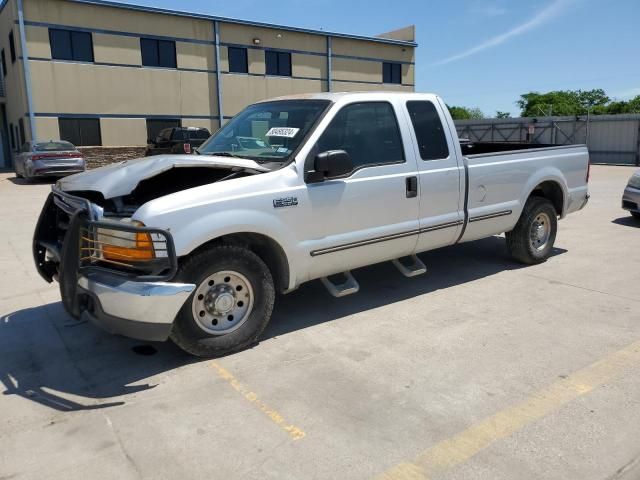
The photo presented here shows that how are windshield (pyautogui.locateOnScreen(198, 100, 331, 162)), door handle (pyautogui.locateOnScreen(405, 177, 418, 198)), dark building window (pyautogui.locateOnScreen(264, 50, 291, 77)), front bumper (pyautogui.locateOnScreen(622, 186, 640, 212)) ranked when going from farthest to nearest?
dark building window (pyautogui.locateOnScreen(264, 50, 291, 77)) < front bumper (pyautogui.locateOnScreen(622, 186, 640, 212)) < door handle (pyautogui.locateOnScreen(405, 177, 418, 198)) < windshield (pyautogui.locateOnScreen(198, 100, 331, 162))

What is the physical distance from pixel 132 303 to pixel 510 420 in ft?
8.26

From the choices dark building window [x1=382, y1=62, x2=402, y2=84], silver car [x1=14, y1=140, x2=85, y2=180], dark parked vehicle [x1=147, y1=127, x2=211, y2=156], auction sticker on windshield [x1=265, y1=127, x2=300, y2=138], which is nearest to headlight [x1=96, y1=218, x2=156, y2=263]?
auction sticker on windshield [x1=265, y1=127, x2=300, y2=138]

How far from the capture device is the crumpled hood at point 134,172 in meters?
4.01

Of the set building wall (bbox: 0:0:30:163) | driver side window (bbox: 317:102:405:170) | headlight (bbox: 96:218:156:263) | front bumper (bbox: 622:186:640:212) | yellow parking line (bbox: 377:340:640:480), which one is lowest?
yellow parking line (bbox: 377:340:640:480)

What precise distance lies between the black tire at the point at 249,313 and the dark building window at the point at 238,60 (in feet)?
86.9

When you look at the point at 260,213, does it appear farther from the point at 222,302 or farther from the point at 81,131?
the point at 81,131

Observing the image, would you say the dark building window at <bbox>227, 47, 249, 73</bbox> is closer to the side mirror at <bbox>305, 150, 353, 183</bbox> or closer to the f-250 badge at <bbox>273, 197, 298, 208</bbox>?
the side mirror at <bbox>305, 150, 353, 183</bbox>

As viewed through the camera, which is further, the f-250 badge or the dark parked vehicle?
the dark parked vehicle

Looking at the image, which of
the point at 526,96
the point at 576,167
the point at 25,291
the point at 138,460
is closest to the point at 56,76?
the point at 25,291

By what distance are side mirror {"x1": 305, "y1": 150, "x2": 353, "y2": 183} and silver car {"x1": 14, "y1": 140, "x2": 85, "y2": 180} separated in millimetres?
15915

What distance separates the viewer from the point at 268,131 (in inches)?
194

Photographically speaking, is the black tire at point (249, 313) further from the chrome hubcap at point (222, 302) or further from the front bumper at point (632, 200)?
the front bumper at point (632, 200)

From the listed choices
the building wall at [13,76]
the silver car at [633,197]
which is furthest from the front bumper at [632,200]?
the building wall at [13,76]

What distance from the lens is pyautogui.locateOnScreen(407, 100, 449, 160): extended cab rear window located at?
532 centimetres
